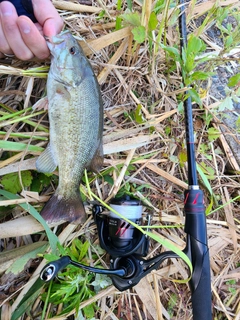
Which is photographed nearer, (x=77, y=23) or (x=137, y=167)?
(x=77, y=23)

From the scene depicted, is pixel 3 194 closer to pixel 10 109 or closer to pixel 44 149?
pixel 44 149

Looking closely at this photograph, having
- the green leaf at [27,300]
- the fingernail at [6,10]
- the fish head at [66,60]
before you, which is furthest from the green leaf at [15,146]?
the green leaf at [27,300]

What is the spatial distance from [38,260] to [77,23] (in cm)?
138

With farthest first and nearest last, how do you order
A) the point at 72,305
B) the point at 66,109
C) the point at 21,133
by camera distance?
the point at 72,305 < the point at 21,133 < the point at 66,109

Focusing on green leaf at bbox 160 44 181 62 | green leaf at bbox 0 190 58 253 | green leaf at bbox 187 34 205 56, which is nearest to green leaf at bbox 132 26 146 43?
green leaf at bbox 160 44 181 62

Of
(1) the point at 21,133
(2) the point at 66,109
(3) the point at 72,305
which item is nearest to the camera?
(2) the point at 66,109

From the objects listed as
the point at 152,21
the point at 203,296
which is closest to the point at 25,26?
the point at 152,21

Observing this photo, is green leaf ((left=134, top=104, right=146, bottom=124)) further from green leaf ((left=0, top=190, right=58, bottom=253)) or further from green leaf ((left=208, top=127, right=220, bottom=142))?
green leaf ((left=0, top=190, right=58, bottom=253))

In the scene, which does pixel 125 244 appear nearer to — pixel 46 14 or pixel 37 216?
pixel 37 216

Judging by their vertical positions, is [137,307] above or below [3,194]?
below

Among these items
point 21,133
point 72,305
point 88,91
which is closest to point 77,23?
point 88,91

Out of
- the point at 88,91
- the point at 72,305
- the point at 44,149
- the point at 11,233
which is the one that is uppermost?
the point at 88,91

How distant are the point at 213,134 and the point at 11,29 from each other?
1.37 metres

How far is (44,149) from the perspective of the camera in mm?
1867
